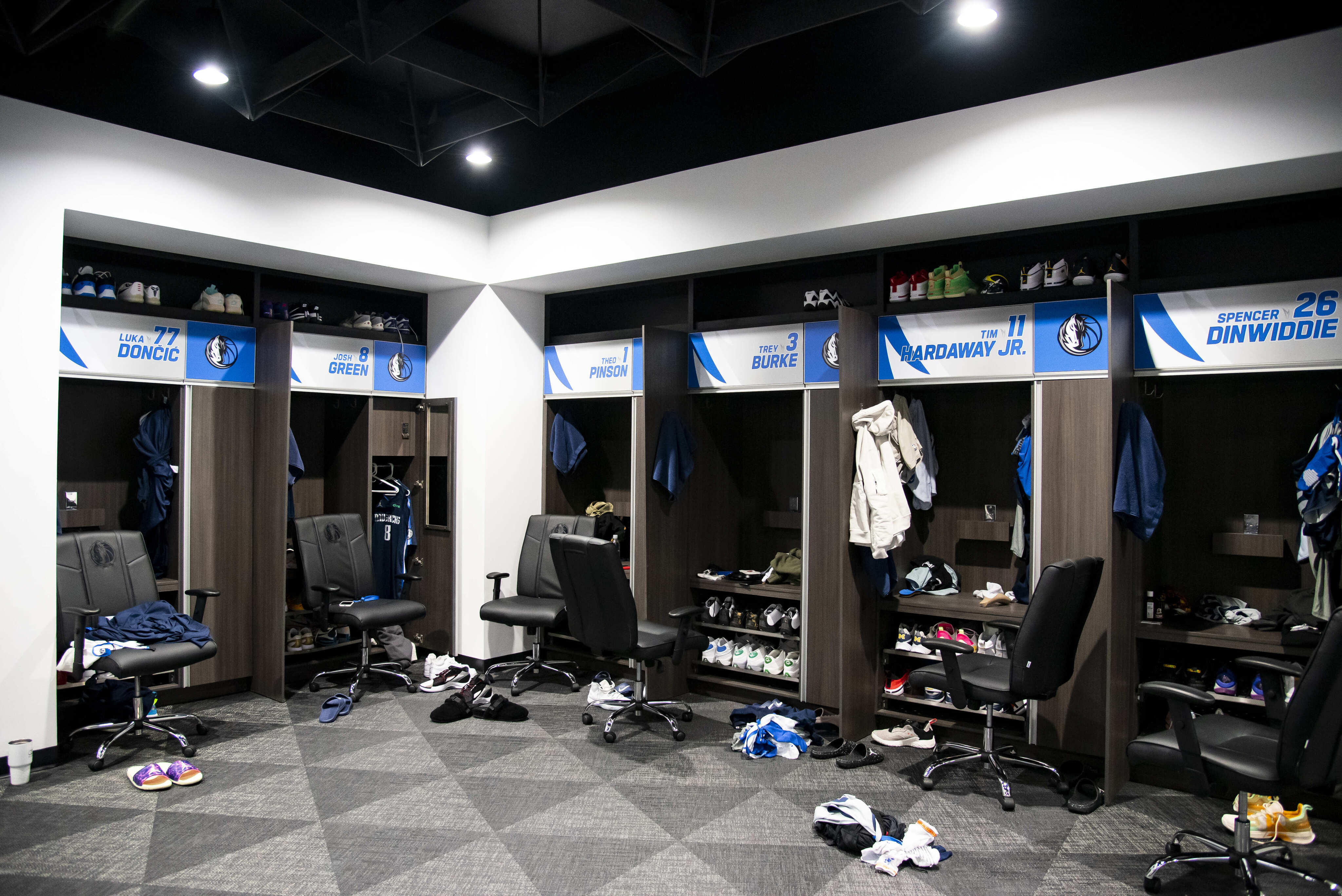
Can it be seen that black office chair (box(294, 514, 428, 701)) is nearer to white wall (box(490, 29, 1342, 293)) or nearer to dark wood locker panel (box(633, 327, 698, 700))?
dark wood locker panel (box(633, 327, 698, 700))

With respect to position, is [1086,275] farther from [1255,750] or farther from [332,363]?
[332,363]

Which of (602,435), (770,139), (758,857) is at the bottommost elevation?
(758,857)

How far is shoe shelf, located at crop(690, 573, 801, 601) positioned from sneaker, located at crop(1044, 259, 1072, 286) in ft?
7.23

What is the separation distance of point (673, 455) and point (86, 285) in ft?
11.4

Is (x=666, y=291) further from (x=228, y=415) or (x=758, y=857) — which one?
(x=758, y=857)

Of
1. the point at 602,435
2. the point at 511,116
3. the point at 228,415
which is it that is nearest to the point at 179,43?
the point at 511,116

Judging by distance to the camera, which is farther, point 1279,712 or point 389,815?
point 389,815

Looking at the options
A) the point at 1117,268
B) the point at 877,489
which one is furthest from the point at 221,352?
the point at 1117,268

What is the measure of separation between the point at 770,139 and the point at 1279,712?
11.9ft

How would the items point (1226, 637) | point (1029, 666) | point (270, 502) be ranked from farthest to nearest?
point (270, 502) < point (1226, 637) < point (1029, 666)

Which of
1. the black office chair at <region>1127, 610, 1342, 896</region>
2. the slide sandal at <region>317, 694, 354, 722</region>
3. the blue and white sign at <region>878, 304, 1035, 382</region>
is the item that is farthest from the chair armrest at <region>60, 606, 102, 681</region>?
the black office chair at <region>1127, 610, 1342, 896</region>

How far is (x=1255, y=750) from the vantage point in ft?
10.1

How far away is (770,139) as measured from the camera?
486 centimetres

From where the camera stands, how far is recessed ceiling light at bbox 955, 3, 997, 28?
3.51 metres
